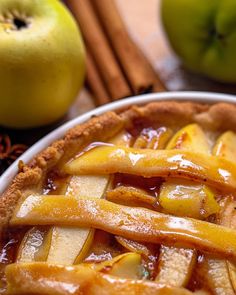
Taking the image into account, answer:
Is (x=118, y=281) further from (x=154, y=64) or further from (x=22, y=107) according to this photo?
(x=154, y=64)

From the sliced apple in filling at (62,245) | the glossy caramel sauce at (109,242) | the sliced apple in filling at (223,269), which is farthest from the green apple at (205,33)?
the sliced apple in filling at (62,245)

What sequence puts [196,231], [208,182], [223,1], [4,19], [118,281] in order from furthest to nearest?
[223,1], [4,19], [208,182], [196,231], [118,281]

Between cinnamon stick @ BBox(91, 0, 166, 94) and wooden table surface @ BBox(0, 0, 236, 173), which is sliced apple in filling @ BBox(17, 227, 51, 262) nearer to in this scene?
wooden table surface @ BBox(0, 0, 236, 173)

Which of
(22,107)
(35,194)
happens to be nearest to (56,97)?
(22,107)

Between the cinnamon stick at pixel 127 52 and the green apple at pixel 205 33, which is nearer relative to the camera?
the green apple at pixel 205 33

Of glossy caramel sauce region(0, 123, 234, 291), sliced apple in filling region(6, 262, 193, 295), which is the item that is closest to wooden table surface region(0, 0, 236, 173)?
glossy caramel sauce region(0, 123, 234, 291)

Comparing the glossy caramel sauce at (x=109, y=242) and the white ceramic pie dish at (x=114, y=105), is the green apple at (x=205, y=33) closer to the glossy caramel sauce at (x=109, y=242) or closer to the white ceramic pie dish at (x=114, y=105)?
the white ceramic pie dish at (x=114, y=105)
